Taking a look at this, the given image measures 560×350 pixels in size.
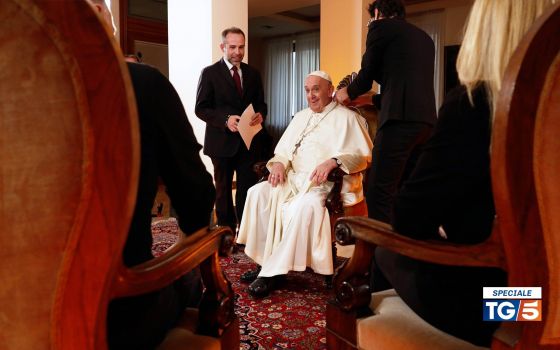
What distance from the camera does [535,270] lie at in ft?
2.89

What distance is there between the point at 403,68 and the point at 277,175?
3.27 ft

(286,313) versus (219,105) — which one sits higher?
(219,105)

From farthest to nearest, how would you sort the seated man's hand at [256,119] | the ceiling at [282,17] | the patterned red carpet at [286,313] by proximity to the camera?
1. the ceiling at [282,17]
2. the seated man's hand at [256,119]
3. the patterned red carpet at [286,313]

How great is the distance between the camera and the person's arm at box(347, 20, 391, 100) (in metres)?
2.77

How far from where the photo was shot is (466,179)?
1061mm

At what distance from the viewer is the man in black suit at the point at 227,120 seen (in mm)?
3832

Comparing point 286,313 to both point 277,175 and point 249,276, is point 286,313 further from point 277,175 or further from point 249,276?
point 277,175

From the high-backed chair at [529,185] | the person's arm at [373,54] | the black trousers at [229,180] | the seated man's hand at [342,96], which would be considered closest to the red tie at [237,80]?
the black trousers at [229,180]

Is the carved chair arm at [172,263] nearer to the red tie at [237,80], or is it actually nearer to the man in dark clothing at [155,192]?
the man in dark clothing at [155,192]

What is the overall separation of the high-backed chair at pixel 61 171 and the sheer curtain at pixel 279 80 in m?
11.4

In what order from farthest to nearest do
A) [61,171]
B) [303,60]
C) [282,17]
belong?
[303,60] < [282,17] < [61,171]

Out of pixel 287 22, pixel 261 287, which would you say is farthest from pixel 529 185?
Result: pixel 287 22

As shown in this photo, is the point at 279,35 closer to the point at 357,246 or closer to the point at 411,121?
the point at 411,121

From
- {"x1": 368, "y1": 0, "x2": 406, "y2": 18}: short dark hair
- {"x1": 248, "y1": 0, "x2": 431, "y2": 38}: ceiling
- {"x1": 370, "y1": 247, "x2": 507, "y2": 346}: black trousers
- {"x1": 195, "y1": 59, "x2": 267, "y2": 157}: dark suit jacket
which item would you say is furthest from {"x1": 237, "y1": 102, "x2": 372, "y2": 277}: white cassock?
{"x1": 248, "y1": 0, "x2": 431, "y2": 38}: ceiling
